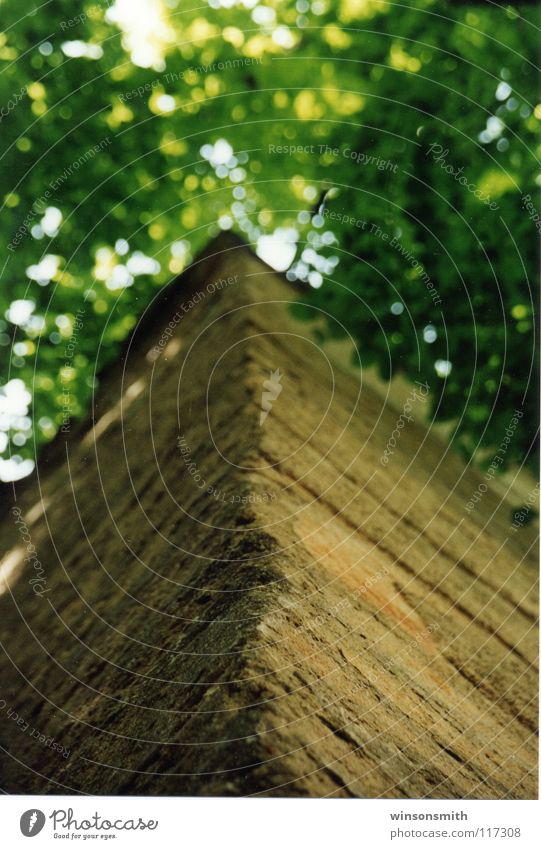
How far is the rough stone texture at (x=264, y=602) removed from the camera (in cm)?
168

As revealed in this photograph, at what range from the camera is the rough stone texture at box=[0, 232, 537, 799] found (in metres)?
1.68

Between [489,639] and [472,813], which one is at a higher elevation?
[489,639]

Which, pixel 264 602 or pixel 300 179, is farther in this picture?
pixel 300 179

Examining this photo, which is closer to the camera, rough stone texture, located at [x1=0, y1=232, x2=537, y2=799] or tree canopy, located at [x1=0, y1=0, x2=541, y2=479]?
rough stone texture, located at [x1=0, y1=232, x2=537, y2=799]

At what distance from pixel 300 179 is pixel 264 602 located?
3.82 meters

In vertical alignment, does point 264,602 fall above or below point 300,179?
below

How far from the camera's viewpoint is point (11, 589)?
3840 mm

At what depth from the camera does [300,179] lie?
16.1 ft

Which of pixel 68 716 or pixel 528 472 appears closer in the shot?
pixel 68 716

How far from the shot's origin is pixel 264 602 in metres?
1.88

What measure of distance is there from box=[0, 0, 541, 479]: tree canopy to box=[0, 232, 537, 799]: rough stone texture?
0.64 meters

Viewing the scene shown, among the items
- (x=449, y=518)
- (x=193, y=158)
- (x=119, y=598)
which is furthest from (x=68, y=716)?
(x=193, y=158)

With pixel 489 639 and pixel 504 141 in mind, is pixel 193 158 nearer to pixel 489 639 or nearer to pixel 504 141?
pixel 504 141

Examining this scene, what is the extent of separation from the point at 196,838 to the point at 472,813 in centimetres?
80
